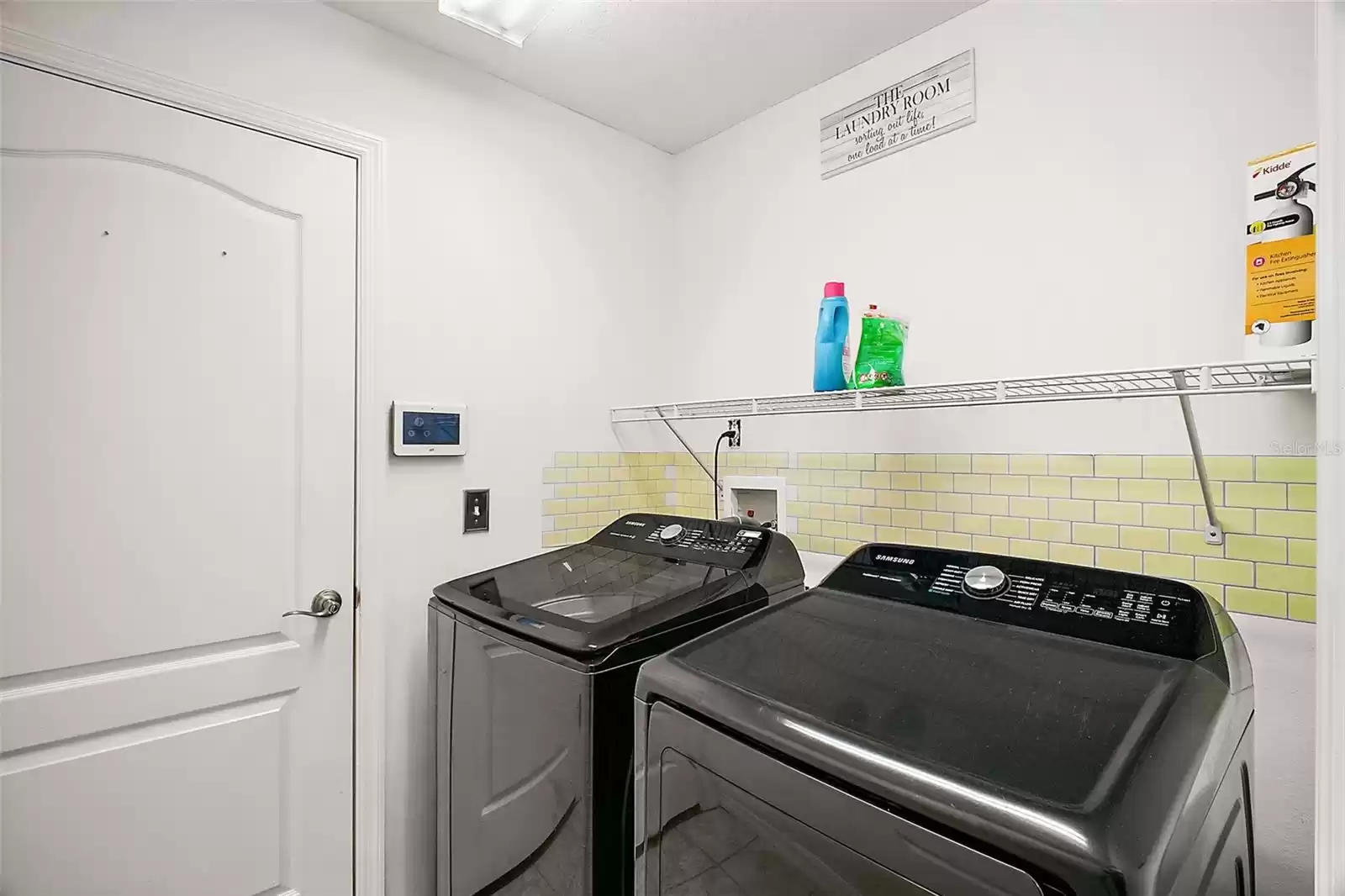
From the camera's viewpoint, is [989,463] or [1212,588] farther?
[989,463]

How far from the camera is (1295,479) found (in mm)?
1246

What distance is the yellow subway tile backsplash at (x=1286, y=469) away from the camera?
4.06 ft

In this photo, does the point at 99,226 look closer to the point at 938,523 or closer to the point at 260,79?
the point at 260,79

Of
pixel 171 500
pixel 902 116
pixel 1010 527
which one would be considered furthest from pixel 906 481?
pixel 171 500

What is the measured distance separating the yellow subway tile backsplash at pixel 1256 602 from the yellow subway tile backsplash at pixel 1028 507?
Result: 14.7 inches

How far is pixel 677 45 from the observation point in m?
1.88

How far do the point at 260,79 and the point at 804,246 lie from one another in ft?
5.16

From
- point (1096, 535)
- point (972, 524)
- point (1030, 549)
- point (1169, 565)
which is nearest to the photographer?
point (1169, 565)

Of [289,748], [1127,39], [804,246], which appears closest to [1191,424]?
[1127,39]

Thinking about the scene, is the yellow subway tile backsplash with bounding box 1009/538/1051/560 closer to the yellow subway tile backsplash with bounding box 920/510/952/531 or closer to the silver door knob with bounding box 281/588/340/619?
the yellow subway tile backsplash with bounding box 920/510/952/531

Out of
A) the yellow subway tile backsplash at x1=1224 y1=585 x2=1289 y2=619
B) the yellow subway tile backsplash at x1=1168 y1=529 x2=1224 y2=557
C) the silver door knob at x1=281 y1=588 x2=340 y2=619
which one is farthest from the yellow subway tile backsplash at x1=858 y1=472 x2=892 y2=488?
the silver door knob at x1=281 y1=588 x2=340 y2=619

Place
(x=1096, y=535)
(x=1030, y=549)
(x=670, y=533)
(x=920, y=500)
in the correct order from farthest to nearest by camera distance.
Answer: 1. (x=670, y=533)
2. (x=920, y=500)
3. (x=1030, y=549)
4. (x=1096, y=535)

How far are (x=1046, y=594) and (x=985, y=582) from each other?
0.10 metres

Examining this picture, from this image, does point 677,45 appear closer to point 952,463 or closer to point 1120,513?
point 952,463
